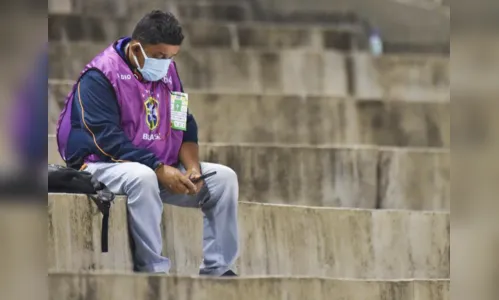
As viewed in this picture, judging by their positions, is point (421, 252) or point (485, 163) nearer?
point (485, 163)

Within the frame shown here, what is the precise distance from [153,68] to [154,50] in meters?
0.06

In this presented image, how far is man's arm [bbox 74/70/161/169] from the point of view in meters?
2.83

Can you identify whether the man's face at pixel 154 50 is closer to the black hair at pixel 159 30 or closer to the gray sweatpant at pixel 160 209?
the black hair at pixel 159 30

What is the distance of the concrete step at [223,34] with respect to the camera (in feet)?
18.9

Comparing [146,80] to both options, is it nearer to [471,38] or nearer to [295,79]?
[471,38]

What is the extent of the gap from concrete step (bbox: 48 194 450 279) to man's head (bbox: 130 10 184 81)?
448 mm

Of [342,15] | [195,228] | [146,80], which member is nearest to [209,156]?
[195,228]

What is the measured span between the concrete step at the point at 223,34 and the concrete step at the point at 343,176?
1.63 meters

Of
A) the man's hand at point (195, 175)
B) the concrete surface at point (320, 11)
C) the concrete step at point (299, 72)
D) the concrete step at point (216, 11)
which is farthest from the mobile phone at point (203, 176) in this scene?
the concrete step at point (216, 11)

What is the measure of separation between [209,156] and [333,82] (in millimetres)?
1793

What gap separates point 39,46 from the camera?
5.29 feet

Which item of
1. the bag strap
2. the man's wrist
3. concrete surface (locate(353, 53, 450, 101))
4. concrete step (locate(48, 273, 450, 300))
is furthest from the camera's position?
concrete surface (locate(353, 53, 450, 101))

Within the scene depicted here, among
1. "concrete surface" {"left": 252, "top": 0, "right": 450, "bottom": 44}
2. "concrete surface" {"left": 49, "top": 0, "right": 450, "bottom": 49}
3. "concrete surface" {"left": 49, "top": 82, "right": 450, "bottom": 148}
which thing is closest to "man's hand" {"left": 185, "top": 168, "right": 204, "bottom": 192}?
"concrete surface" {"left": 49, "top": 82, "right": 450, "bottom": 148}

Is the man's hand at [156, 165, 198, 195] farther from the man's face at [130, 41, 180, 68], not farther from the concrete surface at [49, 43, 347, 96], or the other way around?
the concrete surface at [49, 43, 347, 96]
